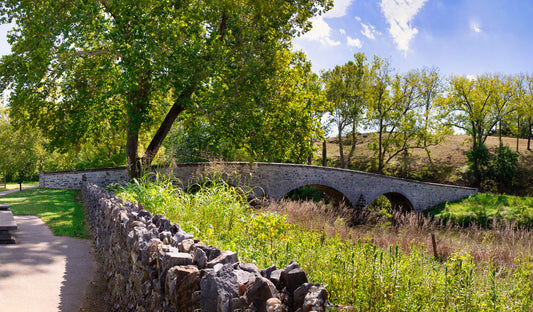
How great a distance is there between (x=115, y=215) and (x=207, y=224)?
136cm

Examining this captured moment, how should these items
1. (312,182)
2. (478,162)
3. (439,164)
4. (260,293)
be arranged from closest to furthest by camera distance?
(260,293) < (312,182) < (478,162) < (439,164)

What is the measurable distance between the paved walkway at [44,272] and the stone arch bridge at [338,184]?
7476 millimetres

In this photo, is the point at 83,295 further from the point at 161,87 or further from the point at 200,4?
the point at 200,4

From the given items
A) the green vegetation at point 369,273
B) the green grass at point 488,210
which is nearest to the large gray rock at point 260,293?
the green vegetation at point 369,273

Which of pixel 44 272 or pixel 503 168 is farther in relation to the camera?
pixel 503 168

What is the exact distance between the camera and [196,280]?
2.38 m

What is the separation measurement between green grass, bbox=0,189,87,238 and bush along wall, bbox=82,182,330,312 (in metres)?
5.24

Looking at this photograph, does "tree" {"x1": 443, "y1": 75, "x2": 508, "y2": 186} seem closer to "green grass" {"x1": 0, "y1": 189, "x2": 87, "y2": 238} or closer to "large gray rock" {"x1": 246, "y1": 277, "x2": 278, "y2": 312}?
"green grass" {"x1": 0, "y1": 189, "x2": 87, "y2": 238}

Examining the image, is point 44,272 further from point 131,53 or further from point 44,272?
point 131,53

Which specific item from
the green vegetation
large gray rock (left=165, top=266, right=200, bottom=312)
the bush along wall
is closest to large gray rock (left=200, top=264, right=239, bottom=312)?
the bush along wall

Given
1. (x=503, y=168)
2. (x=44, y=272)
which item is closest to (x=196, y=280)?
(x=44, y=272)

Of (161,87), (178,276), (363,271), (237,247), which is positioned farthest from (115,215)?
(161,87)

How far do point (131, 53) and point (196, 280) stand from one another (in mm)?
10578

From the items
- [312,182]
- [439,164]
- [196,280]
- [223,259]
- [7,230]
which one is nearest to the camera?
[196,280]
